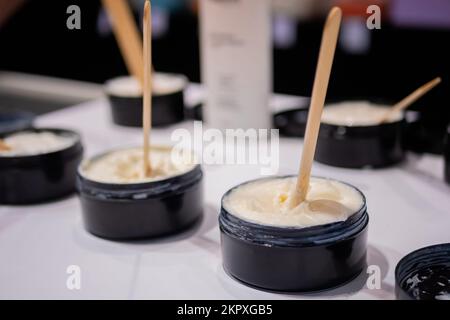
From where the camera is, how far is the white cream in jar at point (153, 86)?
1.52m

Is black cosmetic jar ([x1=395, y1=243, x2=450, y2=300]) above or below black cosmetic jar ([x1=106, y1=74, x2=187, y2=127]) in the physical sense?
below

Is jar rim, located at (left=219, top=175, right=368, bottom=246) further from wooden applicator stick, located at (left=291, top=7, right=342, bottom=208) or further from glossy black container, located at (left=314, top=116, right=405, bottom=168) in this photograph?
glossy black container, located at (left=314, top=116, right=405, bottom=168)

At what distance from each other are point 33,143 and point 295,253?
0.62 m

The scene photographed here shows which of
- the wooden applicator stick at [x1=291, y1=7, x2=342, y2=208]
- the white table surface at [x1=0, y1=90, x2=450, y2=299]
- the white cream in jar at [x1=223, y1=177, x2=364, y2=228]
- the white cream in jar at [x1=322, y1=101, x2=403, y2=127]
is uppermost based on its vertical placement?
the wooden applicator stick at [x1=291, y1=7, x2=342, y2=208]

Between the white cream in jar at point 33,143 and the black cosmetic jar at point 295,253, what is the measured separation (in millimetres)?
463

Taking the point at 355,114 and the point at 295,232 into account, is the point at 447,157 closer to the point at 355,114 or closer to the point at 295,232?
the point at 355,114

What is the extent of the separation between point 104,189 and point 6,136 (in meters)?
0.36

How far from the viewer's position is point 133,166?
3.52ft

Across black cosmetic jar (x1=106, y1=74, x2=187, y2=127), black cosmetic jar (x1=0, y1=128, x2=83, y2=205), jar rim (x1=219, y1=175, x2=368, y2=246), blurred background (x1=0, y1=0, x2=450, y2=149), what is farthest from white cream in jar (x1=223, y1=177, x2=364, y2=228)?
blurred background (x1=0, y1=0, x2=450, y2=149)

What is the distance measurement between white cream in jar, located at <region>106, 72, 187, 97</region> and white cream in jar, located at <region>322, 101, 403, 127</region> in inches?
14.9

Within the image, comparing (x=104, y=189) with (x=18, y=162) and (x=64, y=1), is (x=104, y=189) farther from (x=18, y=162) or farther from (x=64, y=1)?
(x=64, y=1)

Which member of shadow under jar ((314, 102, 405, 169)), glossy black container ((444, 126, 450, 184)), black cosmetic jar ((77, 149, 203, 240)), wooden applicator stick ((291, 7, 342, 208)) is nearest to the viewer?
wooden applicator stick ((291, 7, 342, 208))

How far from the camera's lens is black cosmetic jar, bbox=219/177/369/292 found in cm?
79
